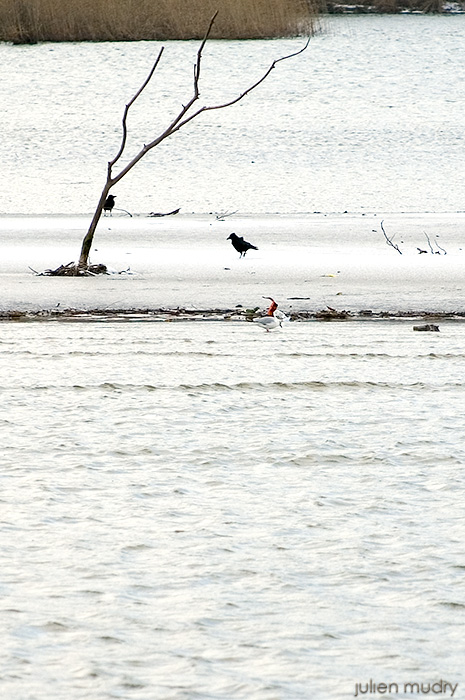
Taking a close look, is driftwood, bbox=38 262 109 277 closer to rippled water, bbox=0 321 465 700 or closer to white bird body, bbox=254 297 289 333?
white bird body, bbox=254 297 289 333

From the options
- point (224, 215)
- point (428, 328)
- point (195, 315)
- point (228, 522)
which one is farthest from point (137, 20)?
point (228, 522)

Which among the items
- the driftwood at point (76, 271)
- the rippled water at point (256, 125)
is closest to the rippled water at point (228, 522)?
the driftwood at point (76, 271)

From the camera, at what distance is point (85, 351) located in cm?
700

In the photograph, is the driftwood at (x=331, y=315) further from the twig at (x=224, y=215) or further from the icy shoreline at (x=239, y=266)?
the twig at (x=224, y=215)

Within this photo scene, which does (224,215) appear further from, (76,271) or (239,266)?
(76,271)

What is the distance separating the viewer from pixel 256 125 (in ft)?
71.2

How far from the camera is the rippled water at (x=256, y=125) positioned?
1778 cm

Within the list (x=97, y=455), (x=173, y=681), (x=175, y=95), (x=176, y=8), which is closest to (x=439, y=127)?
(x=175, y=95)

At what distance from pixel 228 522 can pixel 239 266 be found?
23.0ft

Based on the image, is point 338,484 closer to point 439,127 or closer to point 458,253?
point 458,253

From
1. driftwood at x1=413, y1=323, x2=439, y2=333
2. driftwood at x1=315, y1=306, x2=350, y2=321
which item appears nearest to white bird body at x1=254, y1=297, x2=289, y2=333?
driftwood at x1=315, y1=306, x2=350, y2=321

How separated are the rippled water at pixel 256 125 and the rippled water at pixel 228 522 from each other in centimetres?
1048

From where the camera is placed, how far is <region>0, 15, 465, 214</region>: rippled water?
1778 cm

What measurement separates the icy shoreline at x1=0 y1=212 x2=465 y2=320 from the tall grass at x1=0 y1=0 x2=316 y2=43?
12.9 m
